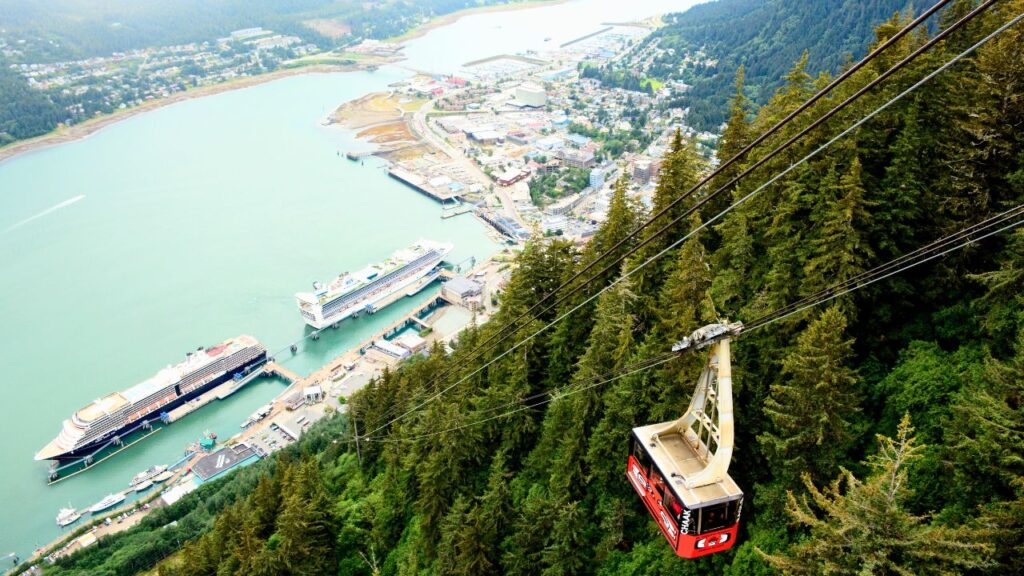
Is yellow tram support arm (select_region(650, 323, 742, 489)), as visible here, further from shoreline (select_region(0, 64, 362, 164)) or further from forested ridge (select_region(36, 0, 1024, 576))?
shoreline (select_region(0, 64, 362, 164))

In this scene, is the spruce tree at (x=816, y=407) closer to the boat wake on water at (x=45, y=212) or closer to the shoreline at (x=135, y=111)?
the boat wake on water at (x=45, y=212)

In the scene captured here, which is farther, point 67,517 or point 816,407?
point 67,517

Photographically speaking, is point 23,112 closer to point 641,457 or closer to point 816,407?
A: point 641,457

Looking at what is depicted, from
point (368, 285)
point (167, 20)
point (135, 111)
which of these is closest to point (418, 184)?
point (368, 285)

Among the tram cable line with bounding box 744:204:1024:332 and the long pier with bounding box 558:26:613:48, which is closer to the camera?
the tram cable line with bounding box 744:204:1024:332

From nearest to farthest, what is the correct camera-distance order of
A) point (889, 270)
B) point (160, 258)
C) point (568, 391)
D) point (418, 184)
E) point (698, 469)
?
1. point (698, 469)
2. point (889, 270)
3. point (568, 391)
4. point (160, 258)
5. point (418, 184)

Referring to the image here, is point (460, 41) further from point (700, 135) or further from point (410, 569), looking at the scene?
point (410, 569)

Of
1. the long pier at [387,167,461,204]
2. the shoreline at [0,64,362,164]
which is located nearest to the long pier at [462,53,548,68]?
the shoreline at [0,64,362,164]
